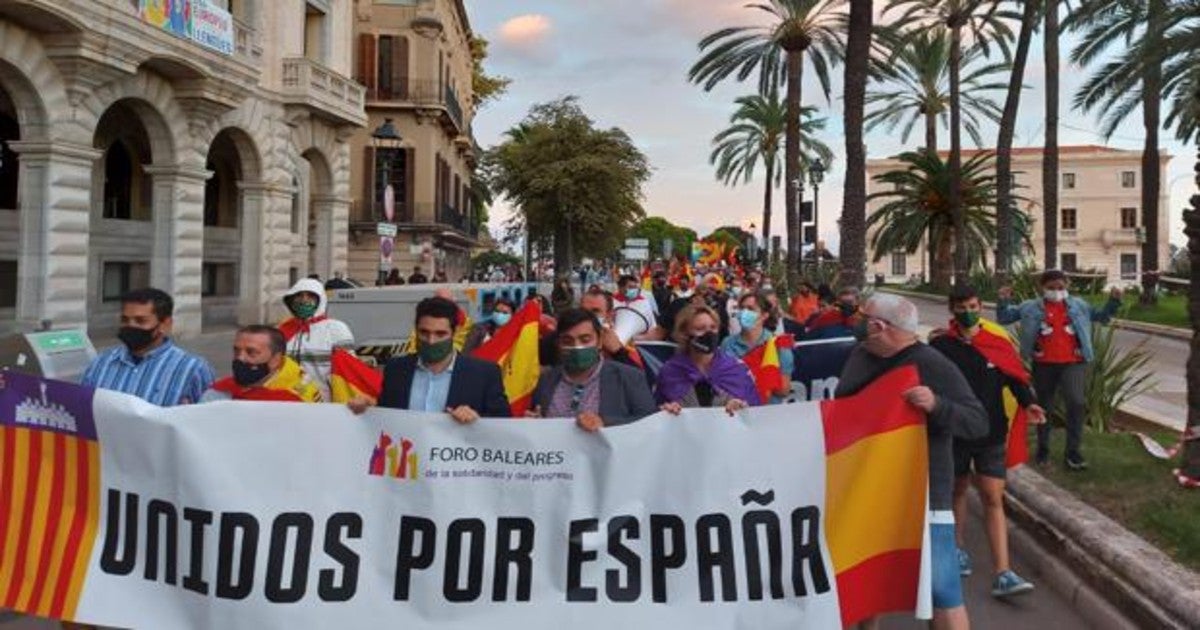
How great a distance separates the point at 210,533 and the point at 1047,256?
A: 96.1 feet

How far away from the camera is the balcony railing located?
27047 mm

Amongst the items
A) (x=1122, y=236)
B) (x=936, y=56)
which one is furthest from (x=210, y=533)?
(x=1122, y=236)

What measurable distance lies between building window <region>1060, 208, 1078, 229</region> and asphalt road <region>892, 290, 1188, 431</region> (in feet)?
228

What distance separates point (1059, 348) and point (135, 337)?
23.3ft

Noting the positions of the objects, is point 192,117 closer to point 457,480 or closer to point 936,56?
point 457,480

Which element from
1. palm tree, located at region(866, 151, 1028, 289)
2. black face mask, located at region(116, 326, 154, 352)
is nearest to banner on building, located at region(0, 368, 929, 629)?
black face mask, located at region(116, 326, 154, 352)

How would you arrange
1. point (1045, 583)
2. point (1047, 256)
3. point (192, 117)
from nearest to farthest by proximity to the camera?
point (1045, 583) → point (192, 117) → point (1047, 256)

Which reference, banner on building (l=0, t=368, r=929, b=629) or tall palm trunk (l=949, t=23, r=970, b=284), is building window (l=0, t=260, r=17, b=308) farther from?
tall palm trunk (l=949, t=23, r=970, b=284)

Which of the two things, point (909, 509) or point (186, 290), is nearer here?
point (909, 509)

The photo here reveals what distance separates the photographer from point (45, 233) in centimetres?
1852

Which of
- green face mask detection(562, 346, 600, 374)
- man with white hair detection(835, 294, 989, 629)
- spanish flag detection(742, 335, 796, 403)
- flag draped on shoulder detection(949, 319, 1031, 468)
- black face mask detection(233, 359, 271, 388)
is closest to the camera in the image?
man with white hair detection(835, 294, 989, 629)

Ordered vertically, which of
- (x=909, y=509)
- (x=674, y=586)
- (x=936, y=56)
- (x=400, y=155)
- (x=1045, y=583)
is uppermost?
(x=936, y=56)

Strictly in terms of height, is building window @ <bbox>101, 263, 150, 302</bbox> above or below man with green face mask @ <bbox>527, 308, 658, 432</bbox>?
above

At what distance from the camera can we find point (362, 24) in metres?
43.4
